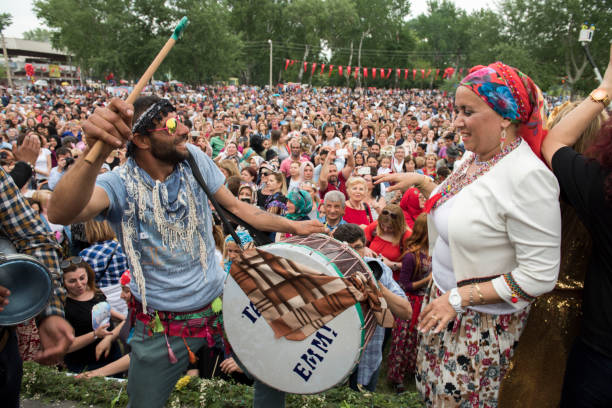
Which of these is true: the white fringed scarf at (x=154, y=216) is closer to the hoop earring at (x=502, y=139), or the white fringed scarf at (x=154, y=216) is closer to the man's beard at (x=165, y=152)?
the man's beard at (x=165, y=152)

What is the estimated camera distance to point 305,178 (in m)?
7.16

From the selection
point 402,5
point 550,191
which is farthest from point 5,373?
point 402,5

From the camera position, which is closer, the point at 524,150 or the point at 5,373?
the point at 524,150

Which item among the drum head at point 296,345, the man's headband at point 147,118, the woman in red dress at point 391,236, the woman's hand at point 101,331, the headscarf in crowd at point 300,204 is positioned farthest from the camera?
the headscarf in crowd at point 300,204

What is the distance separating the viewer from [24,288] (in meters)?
1.79

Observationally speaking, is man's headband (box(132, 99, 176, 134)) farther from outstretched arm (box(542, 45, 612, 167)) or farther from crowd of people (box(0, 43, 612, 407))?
outstretched arm (box(542, 45, 612, 167))

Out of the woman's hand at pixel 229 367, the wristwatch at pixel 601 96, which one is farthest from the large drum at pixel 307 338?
the woman's hand at pixel 229 367

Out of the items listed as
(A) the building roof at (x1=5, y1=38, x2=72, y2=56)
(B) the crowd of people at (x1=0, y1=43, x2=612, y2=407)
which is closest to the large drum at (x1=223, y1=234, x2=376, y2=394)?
Answer: (B) the crowd of people at (x1=0, y1=43, x2=612, y2=407)

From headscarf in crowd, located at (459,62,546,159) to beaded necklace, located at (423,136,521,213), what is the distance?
0.30 ft

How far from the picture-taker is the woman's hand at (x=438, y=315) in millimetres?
1810

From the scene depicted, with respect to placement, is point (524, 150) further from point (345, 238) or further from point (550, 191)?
point (345, 238)

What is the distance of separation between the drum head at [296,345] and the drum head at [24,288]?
81cm

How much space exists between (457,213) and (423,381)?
0.90 metres

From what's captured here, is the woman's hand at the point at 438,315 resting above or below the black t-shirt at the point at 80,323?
above
